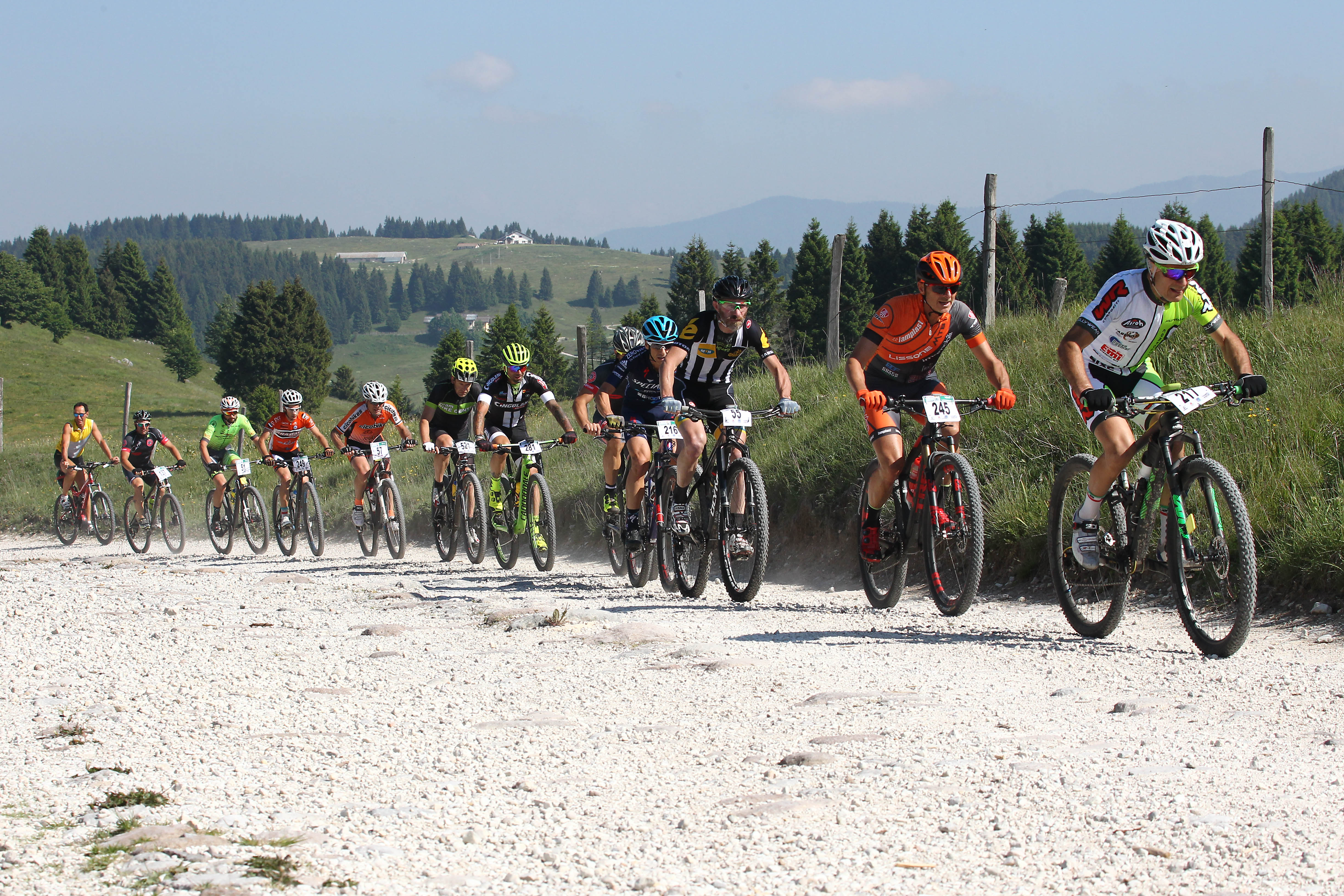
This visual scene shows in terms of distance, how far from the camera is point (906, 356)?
7.15m

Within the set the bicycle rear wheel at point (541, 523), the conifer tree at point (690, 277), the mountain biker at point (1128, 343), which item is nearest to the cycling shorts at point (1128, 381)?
the mountain biker at point (1128, 343)

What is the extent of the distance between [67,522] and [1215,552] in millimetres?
20475

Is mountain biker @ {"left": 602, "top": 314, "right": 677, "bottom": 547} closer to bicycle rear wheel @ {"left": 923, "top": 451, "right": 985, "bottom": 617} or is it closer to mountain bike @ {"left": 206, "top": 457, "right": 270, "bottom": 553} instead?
bicycle rear wheel @ {"left": 923, "top": 451, "right": 985, "bottom": 617}

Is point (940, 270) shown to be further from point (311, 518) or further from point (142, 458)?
point (142, 458)

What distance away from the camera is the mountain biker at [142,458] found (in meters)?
18.0

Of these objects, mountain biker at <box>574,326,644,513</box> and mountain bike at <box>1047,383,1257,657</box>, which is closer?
mountain bike at <box>1047,383,1257,657</box>

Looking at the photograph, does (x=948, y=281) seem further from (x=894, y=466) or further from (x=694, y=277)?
(x=694, y=277)

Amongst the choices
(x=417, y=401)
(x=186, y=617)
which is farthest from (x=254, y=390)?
(x=186, y=617)

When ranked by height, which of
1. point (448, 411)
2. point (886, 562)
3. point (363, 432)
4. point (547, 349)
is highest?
point (547, 349)

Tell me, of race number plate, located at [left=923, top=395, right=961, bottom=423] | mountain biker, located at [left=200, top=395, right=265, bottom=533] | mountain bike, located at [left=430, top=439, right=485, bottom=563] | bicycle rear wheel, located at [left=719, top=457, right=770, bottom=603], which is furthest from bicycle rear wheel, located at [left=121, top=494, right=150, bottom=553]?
race number plate, located at [left=923, top=395, right=961, bottom=423]

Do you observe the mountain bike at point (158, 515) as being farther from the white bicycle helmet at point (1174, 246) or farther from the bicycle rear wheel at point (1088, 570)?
the white bicycle helmet at point (1174, 246)

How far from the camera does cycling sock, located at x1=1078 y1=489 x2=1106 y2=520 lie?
578cm

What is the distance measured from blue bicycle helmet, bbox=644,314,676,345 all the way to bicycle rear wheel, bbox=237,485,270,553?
8.69 meters

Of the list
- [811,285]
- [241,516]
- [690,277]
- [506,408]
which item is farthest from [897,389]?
[811,285]
